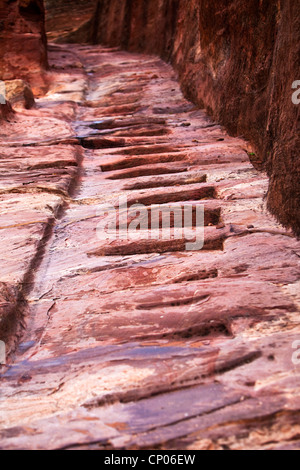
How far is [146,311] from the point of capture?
2.41 metres

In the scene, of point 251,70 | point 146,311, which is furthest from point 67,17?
point 146,311

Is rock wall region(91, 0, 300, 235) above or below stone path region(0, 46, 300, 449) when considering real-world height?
above

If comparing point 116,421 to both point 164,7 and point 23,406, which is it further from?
point 164,7

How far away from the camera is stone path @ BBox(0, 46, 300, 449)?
5.47ft

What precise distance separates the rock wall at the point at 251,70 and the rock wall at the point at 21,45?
8.34 ft

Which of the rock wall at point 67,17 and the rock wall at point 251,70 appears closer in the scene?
the rock wall at point 251,70

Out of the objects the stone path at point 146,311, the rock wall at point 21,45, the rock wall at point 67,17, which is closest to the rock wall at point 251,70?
the stone path at point 146,311

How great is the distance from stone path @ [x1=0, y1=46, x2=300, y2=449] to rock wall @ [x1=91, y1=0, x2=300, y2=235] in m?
0.25

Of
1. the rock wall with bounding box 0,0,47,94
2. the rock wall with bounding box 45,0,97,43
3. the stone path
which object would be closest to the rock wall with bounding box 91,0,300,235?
the stone path

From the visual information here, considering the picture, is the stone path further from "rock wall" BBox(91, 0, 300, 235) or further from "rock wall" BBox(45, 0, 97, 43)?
"rock wall" BBox(45, 0, 97, 43)

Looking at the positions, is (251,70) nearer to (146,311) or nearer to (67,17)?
(146,311)

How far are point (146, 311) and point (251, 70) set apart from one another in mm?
3303

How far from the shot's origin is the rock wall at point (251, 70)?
9.95 ft

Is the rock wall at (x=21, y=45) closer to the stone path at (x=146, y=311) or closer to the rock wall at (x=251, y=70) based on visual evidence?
the rock wall at (x=251, y=70)
